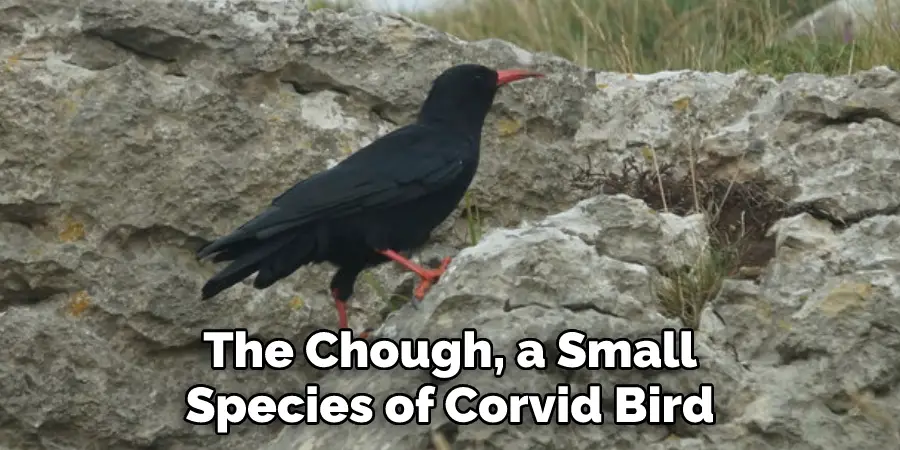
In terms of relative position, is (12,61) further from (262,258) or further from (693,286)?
(693,286)

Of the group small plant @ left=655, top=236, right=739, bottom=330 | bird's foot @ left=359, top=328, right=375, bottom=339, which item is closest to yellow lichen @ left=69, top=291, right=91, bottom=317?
bird's foot @ left=359, top=328, right=375, bottom=339

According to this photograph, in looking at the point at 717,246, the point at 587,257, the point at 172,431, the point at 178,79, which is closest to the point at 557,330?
the point at 587,257

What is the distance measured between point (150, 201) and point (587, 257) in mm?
1969

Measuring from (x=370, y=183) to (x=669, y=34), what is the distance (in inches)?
194

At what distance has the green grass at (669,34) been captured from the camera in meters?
8.30

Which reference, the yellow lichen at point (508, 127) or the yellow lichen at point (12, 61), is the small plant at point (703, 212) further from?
the yellow lichen at point (12, 61)

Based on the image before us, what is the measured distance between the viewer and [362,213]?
194 inches

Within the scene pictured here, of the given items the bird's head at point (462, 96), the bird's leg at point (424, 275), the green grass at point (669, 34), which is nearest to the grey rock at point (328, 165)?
the bird's leg at point (424, 275)

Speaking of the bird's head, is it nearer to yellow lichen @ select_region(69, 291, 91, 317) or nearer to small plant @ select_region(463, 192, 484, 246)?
small plant @ select_region(463, 192, 484, 246)

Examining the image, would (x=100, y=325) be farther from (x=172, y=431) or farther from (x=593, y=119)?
(x=593, y=119)

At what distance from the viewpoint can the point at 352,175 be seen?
4930mm

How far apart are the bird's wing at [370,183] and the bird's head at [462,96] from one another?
0.58 feet

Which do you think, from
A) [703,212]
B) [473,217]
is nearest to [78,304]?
[473,217]

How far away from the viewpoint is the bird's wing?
4.75 meters
